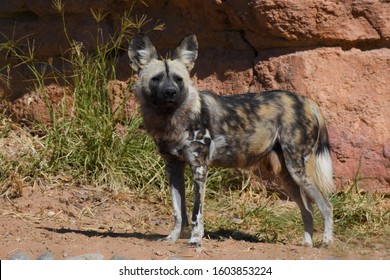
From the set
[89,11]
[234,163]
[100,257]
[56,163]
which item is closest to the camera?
[100,257]

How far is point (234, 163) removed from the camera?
5.84 meters

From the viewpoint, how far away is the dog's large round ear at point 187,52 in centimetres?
577

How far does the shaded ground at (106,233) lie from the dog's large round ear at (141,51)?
1.15m

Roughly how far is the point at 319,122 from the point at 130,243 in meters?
1.62

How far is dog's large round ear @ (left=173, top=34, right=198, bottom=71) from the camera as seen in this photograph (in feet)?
18.9

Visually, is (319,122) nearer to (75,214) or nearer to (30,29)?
(75,214)

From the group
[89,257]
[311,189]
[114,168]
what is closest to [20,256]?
[89,257]

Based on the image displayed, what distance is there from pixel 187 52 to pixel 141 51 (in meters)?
0.31

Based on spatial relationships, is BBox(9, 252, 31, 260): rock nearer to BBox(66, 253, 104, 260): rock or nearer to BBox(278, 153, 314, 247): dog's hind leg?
BBox(66, 253, 104, 260): rock

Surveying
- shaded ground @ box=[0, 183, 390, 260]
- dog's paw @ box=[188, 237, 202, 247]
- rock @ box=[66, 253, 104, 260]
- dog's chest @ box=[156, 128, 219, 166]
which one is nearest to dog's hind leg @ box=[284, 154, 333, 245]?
shaded ground @ box=[0, 183, 390, 260]

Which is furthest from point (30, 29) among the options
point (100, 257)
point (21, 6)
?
point (100, 257)

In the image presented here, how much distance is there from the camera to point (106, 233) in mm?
5891

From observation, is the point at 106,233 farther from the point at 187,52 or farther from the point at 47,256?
the point at 187,52

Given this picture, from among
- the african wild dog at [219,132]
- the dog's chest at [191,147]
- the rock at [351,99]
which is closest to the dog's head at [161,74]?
the african wild dog at [219,132]
